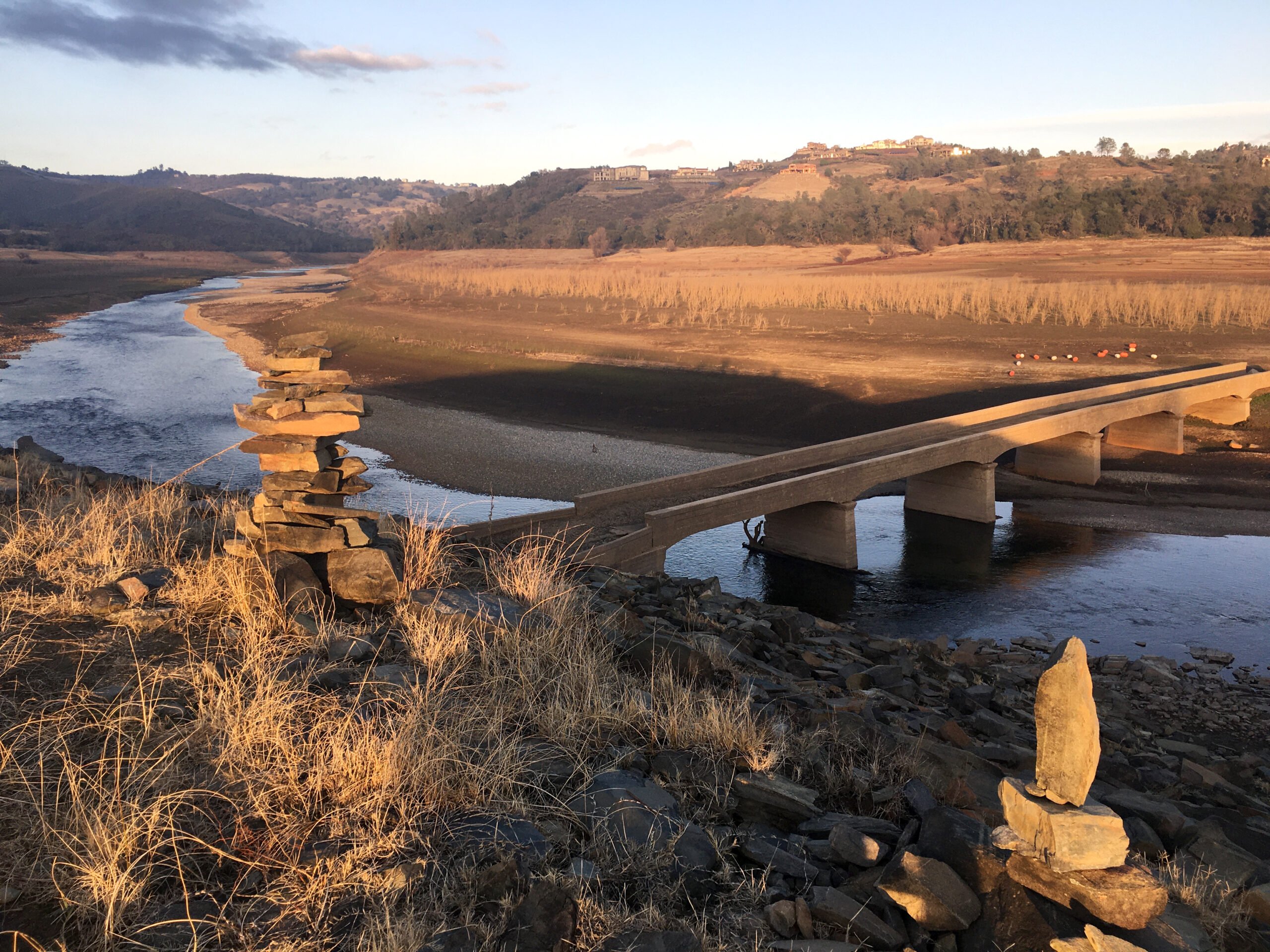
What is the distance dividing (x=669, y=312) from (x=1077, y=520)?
1974cm

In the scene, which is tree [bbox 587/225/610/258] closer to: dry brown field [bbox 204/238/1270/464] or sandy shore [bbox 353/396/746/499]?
dry brown field [bbox 204/238/1270/464]

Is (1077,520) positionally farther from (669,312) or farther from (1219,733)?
(669,312)

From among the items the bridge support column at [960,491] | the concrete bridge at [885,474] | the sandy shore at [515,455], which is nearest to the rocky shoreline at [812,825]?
the concrete bridge at [885,474]

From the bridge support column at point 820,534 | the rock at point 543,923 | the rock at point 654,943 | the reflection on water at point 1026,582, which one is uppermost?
the rock at point 543,923

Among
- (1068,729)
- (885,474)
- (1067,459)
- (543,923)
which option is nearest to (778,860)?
(543,923)

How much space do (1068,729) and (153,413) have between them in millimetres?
23556

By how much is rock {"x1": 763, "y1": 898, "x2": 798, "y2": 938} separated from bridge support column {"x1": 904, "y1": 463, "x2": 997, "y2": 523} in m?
13.4

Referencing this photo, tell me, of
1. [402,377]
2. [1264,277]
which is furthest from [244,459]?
[1264,277]

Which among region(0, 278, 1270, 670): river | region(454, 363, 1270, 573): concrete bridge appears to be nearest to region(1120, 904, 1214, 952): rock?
region(0, 278, 1270, 670): river

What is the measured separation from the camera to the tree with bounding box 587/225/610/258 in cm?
6272

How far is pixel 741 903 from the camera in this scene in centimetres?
321

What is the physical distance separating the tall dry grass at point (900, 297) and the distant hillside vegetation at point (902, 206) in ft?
42.8

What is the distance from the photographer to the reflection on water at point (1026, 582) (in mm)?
11297

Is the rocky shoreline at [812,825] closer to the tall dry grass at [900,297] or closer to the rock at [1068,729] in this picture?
the rock at [1068,729]
